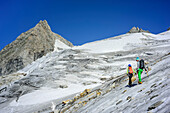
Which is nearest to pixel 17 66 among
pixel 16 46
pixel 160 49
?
pixel 16 46

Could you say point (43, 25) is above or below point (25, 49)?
above

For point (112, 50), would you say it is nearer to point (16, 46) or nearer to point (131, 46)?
point (131, 46)

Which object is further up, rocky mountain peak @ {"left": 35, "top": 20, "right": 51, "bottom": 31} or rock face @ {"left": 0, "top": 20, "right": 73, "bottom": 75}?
rocky mountain peak @ {"left": 35, "top": 20, "right": 51, "bottom": 31}

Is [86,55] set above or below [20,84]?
above

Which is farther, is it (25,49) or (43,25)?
(43,25)

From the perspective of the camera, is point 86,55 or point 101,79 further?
point 86,55

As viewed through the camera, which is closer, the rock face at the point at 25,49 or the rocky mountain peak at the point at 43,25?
the rock face at the point at 25,49

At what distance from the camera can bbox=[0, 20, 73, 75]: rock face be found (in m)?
51.5

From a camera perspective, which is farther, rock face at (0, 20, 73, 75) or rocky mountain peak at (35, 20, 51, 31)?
rocky mountain peak at (35, 20, 51, 31)

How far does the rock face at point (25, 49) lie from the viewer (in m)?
51.5

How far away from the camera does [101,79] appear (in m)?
22.9

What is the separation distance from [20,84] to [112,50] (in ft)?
58.5

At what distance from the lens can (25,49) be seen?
2116 inches

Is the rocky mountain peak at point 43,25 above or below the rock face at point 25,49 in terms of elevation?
above
